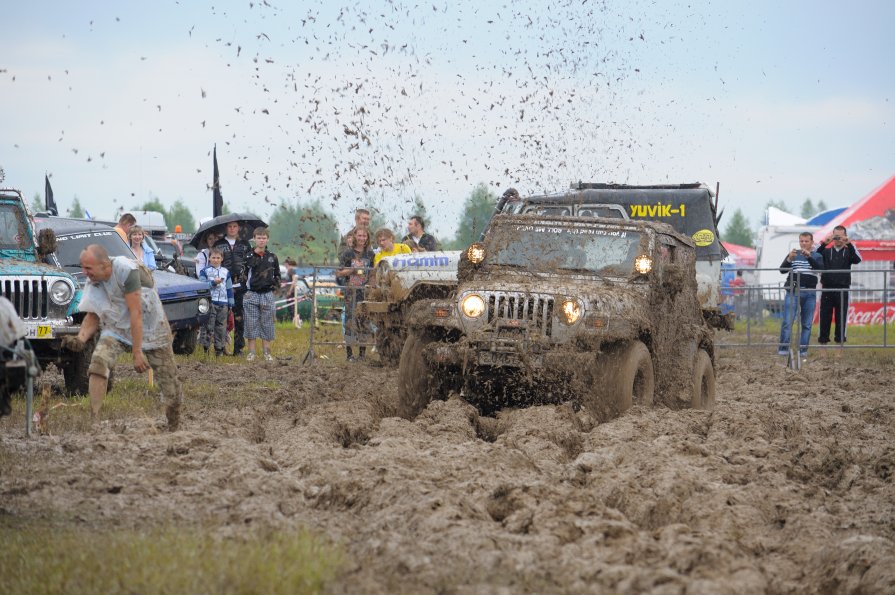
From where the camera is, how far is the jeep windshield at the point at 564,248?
12422 millimetres

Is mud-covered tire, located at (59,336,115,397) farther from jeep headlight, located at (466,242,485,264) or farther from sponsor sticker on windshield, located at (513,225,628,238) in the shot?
sponsor sticker on windshield, located at (513,225,628,238)

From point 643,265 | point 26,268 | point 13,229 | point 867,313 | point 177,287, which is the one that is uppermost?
point 13,229

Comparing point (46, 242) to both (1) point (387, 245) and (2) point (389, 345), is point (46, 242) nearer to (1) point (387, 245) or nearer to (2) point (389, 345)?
→ (2) point (389, 345)

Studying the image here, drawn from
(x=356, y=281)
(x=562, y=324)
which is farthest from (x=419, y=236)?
(x=562, y=324)

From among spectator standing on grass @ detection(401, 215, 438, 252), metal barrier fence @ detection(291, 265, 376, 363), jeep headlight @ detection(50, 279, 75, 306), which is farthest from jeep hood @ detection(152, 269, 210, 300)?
jeep headlight @ detection(50, 279, 75, 306)

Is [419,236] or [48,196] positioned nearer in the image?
[419,236]

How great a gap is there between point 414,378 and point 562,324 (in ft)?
4.99

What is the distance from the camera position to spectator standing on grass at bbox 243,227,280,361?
18781 millimetres

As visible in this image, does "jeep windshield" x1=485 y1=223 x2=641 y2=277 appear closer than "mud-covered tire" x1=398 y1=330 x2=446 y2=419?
No

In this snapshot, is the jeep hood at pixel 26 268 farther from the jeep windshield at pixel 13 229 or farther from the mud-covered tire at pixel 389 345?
the mud-covered tire at pixel 389 345

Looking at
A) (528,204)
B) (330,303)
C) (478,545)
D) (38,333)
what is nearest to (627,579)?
(478,545)

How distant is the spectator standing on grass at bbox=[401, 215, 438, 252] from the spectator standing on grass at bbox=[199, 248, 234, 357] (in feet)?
9.63

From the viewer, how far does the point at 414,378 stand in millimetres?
11664

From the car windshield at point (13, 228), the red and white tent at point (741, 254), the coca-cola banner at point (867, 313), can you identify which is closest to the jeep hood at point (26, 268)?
the car windshield at point (13, 228)
